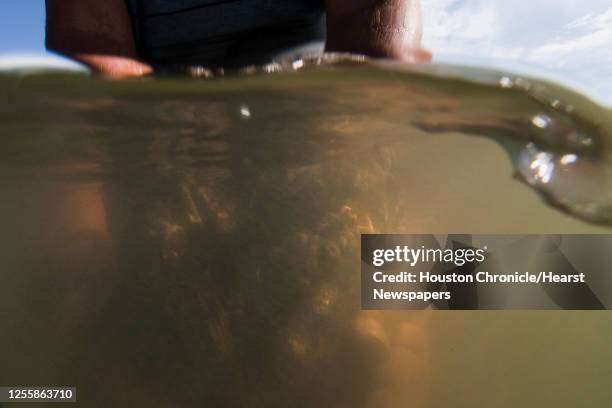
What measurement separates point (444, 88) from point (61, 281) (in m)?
3.98

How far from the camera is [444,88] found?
5.39ft

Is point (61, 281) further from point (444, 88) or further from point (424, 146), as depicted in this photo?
point (444, 88)

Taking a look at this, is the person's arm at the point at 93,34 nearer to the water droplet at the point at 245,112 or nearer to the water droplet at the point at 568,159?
the water droplet at the point at 245,112

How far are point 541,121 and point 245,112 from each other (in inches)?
53.5

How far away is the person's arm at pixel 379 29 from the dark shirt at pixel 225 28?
0.26m

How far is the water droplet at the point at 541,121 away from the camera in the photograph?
176 centimetres

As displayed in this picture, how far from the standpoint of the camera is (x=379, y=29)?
152 cm

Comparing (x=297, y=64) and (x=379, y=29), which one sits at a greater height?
(x=379, y=29)

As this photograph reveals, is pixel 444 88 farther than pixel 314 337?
No

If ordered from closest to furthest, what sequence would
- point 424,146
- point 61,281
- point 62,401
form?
point 62,401 → point 424,146 → point 61,281

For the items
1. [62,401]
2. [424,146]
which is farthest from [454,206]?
[62,401]

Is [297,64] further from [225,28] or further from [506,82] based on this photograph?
[506,82]

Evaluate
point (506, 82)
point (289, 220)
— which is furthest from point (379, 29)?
point (289, 220)

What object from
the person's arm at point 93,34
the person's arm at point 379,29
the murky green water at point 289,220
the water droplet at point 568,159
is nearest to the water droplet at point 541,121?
the murky green water at point 289,220
